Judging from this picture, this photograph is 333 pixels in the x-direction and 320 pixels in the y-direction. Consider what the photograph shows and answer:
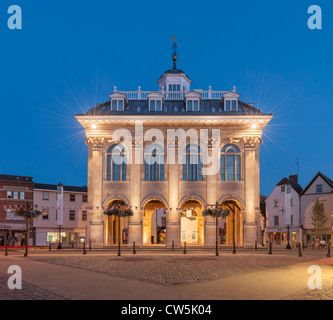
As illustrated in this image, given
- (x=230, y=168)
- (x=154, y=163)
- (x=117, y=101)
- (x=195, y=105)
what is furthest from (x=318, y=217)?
(x=117, y=101)

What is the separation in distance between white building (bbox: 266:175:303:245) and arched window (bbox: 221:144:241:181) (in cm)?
2282


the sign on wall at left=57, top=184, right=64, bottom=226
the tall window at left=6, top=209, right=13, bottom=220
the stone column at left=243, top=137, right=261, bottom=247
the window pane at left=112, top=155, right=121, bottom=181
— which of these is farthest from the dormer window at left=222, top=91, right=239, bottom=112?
the tall window at left=6, top=209, right=13, bottom=220

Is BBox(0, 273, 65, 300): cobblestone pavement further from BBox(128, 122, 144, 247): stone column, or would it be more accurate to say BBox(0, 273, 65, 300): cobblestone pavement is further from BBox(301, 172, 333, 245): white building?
BBox(301, 172, 333, 245): white building

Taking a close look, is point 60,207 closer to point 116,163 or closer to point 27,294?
point 116,163

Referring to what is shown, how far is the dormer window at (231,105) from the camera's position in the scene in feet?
146

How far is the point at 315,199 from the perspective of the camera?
194 ft

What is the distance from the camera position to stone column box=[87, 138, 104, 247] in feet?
138

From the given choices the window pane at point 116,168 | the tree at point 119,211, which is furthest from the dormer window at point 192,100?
the tree at point 119,211

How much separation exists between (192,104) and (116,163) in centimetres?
1003

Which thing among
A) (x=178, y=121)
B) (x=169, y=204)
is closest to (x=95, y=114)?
(x=178, y=121)

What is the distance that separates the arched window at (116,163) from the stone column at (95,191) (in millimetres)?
812
